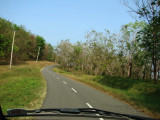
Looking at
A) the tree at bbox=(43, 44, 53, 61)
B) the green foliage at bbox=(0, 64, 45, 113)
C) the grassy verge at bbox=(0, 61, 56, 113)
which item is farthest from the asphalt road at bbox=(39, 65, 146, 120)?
the tree at bbox=(43, 44, 53, 61)

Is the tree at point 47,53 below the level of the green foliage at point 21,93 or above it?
above

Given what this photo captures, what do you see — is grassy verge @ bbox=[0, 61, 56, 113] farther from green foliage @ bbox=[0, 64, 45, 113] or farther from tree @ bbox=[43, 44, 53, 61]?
tree @ bbox=[43, 44, 53, 61]

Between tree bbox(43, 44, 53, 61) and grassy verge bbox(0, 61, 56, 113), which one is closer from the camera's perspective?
grassy verge bbox(0, 61, 56, 113)

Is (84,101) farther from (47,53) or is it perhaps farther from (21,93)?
(47,53)

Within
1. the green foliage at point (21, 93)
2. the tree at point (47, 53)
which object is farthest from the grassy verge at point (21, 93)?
the tree at point (47, 53)

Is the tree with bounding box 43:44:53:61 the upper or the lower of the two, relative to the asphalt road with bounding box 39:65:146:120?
upper

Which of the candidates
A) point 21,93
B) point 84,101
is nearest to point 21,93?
point 21,93

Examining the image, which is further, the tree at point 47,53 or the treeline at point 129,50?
the tree at point 47,53

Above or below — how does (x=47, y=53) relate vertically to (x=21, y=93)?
above

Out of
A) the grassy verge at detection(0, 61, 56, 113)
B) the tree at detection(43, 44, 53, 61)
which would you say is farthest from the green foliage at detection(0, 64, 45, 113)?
the tree at detection(43, 44, 53, 61)

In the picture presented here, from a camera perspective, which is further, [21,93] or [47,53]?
[47,53]

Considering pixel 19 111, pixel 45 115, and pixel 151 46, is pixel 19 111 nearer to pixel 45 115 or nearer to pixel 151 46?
pixel 45 115

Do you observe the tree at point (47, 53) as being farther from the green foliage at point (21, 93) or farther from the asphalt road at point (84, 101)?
the asphalt road at point (84, 101)

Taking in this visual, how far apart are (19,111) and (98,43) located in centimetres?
2713
